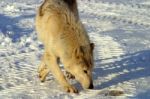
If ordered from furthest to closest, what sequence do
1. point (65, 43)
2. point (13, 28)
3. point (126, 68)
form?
point (13, 28)
point (126, 68)
point (65, 43)

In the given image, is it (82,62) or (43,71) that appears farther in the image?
(43,71)

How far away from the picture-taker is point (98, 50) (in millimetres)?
10367

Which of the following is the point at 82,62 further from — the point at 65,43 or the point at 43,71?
the point at 43,71

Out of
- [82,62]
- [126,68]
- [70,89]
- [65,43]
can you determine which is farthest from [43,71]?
[126,68]

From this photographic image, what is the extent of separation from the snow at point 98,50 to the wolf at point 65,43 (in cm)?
34

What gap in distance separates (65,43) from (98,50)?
11.7ft

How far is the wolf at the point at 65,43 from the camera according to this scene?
22.2ft

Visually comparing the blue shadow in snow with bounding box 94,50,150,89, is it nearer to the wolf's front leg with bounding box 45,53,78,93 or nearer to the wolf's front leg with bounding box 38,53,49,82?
the wolf's front leg with bounding box 45,53,78,93

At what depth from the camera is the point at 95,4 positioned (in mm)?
16172

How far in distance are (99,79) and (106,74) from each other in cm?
37

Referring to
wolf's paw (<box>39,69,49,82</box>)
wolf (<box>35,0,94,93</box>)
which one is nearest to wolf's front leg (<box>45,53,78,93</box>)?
wolf (<box>35,0,94,93</box>)

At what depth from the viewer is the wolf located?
678 centimetres

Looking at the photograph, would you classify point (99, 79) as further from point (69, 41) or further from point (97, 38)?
point (97, 38)

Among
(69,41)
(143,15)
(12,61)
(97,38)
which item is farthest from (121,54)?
(143,15)
